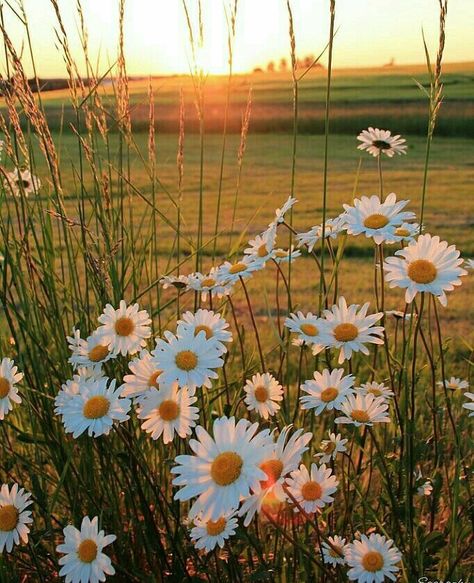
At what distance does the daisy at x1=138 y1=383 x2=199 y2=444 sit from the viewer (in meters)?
1.01

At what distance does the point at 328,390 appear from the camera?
1.19 metres

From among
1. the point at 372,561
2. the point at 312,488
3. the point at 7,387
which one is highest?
the point at 7,387

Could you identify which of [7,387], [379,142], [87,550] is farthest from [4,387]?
[379,142]

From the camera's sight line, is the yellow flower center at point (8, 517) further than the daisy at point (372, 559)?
Yes

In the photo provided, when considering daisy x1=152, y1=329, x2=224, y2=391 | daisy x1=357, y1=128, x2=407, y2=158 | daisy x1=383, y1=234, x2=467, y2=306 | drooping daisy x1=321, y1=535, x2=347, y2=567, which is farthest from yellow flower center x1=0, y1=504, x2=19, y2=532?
daisy x1=357, y1=128, x2=407, y2=158

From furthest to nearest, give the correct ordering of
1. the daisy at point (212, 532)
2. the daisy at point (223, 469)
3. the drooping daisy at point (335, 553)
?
the drooping daisy at point (335, 553) < the daisy at point (212, 532) < the daisy at point (223, 469)

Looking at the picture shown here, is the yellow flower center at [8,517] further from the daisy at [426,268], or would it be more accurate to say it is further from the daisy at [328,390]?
the daisy at [426,268]

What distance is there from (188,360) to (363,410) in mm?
330

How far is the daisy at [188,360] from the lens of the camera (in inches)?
39.1

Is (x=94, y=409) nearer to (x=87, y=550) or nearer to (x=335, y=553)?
(x=87, y=550)

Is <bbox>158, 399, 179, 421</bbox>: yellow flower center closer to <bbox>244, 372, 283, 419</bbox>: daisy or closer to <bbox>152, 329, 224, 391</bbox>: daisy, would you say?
<bbox>152, 329, 224, 391</bbox>: daisy

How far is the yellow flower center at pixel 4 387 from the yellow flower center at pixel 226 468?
0.51 meters

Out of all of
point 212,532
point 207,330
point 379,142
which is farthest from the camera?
point 379,142

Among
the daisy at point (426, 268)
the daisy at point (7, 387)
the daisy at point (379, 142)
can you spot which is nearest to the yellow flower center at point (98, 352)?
the daisy at point (7, 387)
